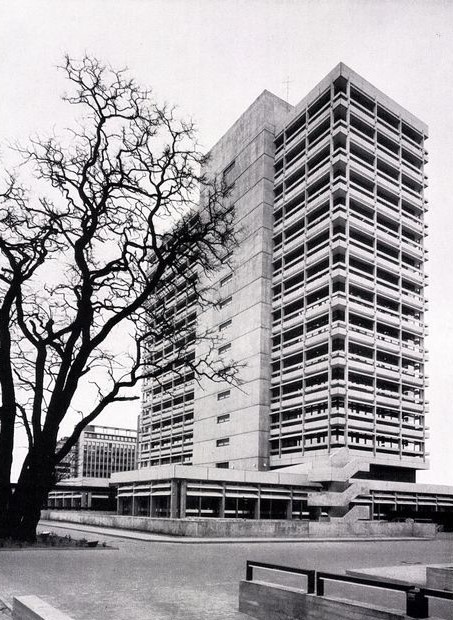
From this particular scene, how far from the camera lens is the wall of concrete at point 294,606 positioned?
6231 millimetres

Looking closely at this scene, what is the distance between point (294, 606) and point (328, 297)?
61916 millimetres

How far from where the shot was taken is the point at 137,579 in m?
12.1

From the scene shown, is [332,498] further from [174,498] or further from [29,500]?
[29,500]

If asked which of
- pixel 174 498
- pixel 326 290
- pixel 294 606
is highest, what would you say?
pixel 326 290

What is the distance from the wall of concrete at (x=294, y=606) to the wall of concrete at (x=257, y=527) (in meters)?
20.9

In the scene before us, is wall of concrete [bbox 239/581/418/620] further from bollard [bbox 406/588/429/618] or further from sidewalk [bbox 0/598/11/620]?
sidewalk [bbox 0/598/11/620]

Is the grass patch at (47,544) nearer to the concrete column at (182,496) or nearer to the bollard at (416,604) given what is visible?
the bollard at (416,604)

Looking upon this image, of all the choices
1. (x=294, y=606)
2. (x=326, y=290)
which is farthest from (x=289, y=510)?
(x=294, y=606)

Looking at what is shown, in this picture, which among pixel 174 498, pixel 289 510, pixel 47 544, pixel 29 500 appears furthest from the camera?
pixel 289 510

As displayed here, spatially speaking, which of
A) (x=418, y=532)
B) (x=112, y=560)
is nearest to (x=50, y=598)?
(x=112, y=560)

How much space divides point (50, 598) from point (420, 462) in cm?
6627

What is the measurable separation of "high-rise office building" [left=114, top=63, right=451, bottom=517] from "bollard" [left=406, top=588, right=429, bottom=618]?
5277 centimetres

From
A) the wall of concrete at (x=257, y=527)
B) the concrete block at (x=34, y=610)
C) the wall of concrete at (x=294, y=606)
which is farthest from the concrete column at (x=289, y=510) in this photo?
the concrete block at (x=34, y=610)

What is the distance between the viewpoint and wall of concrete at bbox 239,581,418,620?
245 inches
